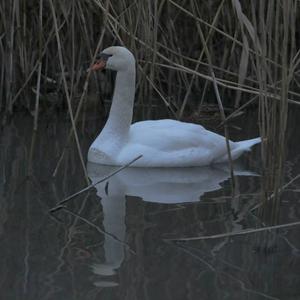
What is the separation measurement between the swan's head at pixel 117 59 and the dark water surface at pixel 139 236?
522 millimetres

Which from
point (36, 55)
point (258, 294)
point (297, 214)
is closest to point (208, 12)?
point (36, 55)

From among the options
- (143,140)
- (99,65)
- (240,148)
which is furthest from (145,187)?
(99,65)

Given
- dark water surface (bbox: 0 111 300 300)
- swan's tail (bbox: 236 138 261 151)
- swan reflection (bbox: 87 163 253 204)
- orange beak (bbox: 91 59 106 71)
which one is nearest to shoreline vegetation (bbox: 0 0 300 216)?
orange beak (bbox: 91 59 106 71)

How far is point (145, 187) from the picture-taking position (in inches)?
191

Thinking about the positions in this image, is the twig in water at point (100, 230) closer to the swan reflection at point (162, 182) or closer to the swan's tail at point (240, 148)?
the swan reflection at point (162, 182)

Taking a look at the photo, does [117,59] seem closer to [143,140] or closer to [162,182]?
[143,140]

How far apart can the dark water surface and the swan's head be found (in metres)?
0.52

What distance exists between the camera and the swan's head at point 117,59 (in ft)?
18.1

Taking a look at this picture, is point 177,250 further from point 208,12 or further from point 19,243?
point 208,12

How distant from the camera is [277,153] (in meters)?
3.57

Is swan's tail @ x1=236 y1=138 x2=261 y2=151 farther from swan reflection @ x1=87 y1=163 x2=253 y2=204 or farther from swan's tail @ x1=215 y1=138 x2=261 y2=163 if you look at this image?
swan reflection @ x1=87 y1=163 x2=253 y2=204

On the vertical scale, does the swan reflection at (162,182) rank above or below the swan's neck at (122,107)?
below

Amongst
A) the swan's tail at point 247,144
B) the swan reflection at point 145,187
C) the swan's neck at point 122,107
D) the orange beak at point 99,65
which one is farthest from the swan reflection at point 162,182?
the orange beak at point 99,65

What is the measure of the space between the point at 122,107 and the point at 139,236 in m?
1.79
